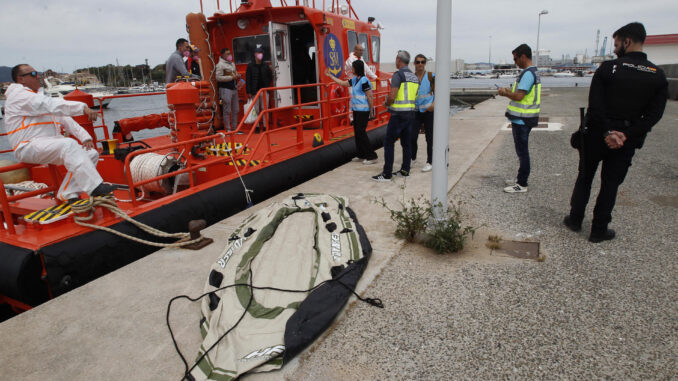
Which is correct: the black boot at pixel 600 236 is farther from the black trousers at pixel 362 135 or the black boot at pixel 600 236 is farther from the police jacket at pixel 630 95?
the black trousers at pixel 362 135

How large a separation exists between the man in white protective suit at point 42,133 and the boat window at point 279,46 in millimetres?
4846

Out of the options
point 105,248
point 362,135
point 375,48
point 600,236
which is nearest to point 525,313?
point 600,236

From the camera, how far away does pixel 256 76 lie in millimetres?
7934

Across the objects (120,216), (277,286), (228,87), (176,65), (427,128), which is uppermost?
(176,65)

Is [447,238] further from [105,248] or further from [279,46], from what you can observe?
[279,46]

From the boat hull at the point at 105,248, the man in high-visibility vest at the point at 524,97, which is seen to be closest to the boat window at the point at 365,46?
the boat hull at the point at 105,248

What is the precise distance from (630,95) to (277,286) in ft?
10.9

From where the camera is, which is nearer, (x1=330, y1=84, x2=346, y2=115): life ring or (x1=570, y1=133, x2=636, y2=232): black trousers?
(x1=570, y1=133, x2=636, y2=232): black trousers

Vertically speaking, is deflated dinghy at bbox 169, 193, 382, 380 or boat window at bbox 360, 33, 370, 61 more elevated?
boat window at bbox 360, 33, 370, 61

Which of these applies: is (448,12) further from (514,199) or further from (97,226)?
(97,226)

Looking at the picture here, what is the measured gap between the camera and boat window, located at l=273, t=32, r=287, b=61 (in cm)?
824

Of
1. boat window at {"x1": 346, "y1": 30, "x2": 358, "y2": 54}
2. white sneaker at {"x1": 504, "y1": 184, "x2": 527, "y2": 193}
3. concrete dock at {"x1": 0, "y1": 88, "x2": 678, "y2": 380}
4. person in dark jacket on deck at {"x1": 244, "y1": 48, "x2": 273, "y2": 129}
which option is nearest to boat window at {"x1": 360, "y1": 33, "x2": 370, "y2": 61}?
boat window at {"x1": 346, "y1": 30, "x2": 358, "y2": 54}

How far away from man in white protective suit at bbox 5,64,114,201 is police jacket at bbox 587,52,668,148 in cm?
462

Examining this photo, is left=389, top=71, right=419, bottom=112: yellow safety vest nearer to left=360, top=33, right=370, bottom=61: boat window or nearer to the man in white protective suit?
the man in white protective suit
